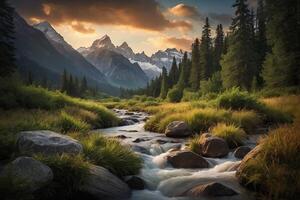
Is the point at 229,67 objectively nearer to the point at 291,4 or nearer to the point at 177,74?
the point at 291,4

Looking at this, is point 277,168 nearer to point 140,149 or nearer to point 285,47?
point 140,149

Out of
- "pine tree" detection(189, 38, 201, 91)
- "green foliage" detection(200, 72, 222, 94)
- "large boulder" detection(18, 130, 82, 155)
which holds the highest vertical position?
"pine tree" detection(189, 38, 201, 91)

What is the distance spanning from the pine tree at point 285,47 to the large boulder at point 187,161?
111 ft

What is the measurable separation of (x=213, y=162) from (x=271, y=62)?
115 feet

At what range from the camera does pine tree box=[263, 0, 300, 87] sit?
41531mm

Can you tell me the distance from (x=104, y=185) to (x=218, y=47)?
77.8 metres

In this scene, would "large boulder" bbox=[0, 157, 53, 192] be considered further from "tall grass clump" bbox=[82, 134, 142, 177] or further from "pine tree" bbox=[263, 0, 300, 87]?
"pine tree" bbox=[263, 0, 300, 87]

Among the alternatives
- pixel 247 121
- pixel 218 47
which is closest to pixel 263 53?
pixel 218 47

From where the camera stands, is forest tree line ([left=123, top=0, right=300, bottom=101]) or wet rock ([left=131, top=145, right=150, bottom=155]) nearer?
wet rock ([left=131, top=145, right=150, bottom=155])

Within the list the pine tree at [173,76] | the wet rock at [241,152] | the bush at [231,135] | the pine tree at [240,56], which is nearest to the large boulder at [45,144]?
the wet rock at [241,152]

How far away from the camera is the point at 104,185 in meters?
8.16

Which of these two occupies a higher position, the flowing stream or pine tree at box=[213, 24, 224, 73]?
pine tree at box=[213, 24, 224, 73]

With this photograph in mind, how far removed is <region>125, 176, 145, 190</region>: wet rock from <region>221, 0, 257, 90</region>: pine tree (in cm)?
4177

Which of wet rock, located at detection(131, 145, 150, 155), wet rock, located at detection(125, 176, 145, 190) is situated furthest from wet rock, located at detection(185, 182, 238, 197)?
wet rock, located at detection(131, 145, 150, 155)
